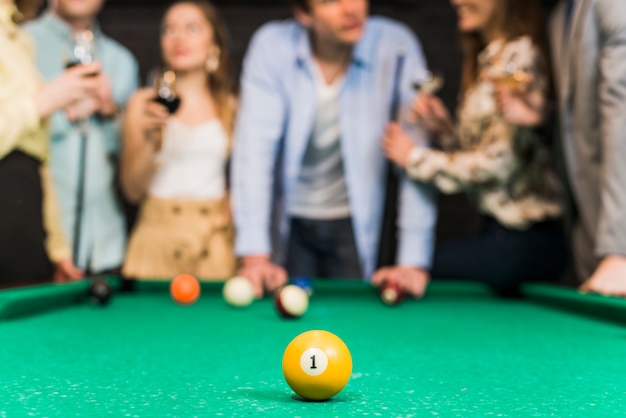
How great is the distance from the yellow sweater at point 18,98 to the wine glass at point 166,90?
1.50 ft

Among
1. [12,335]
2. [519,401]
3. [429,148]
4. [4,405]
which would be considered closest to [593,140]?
[429,148]

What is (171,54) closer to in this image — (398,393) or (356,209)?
(356,209)

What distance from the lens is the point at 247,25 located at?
5.01 meters

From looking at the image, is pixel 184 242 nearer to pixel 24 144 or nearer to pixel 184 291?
pixel 24 144

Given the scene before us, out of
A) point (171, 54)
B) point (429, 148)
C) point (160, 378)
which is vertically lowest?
point (160, 378)

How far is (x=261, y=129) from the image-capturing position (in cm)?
338

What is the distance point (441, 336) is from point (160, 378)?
795 millimetres

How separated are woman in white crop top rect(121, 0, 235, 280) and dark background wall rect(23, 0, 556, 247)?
127 cm

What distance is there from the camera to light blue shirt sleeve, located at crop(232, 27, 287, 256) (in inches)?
129

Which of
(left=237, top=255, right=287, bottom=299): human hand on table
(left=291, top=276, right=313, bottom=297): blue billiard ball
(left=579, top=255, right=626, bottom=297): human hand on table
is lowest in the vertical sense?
(left=237, top=255, right=287, bottom=299): human hand on table

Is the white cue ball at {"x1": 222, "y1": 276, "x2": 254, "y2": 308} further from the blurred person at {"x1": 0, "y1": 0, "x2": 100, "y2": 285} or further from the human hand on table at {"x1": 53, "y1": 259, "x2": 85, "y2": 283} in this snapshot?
the human hand on table at {"x1": 53, "y1": 259, "x2": 85, "y2": 283}

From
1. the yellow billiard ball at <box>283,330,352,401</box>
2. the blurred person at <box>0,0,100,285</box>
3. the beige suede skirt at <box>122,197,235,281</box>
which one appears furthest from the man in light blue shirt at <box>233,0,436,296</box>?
the yellow billiard ball at <box>283,330,352,401</box>

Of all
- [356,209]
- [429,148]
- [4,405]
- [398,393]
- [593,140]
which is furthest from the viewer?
[356,209]

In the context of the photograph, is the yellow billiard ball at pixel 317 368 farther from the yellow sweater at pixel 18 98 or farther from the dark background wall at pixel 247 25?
the dark background wall at pixel 247 25
